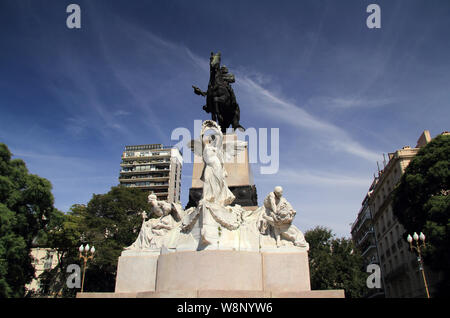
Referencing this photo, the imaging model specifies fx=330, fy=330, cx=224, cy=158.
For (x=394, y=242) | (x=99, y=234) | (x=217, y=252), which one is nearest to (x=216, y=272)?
(x=217, y=252)

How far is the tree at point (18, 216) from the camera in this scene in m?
19.3

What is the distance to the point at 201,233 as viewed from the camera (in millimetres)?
8055

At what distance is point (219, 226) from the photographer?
28.0 ft

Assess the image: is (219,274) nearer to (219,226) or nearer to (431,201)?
(219,226)

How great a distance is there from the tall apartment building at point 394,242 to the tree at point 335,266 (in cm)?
582

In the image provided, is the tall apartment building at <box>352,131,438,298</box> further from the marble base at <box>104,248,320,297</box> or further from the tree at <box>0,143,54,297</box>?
the tree at <box>0,143,54,297</box>

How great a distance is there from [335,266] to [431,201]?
9507mm

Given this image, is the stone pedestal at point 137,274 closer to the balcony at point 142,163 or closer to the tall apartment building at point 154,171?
the tall apartment building at point 154,171

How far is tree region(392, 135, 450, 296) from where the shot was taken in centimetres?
1852

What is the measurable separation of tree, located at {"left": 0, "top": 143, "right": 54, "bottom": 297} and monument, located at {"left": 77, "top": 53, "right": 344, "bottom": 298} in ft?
46.7

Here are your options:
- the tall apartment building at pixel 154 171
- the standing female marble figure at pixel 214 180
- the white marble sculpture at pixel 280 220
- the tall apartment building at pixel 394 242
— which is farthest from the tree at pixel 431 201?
the tall apartment building at pixel 154 171
